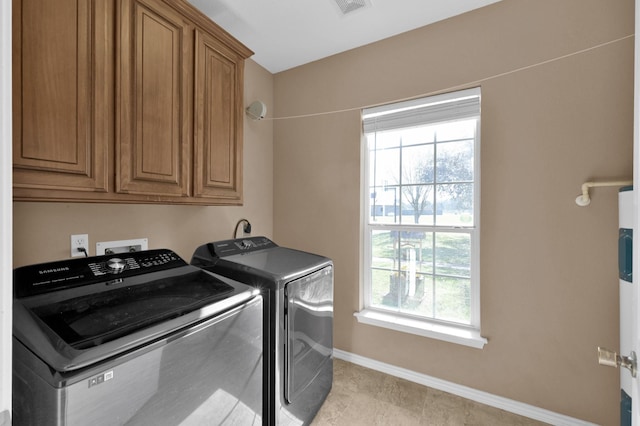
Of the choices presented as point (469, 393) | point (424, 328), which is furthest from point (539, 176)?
point (469, 393)

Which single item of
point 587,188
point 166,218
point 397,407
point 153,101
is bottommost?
point 397,407

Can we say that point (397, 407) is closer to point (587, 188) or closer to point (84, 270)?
point (587, 188)

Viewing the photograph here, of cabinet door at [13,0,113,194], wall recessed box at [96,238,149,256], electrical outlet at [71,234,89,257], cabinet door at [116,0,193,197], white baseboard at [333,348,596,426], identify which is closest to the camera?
cabinet door at [13,0,113,194]

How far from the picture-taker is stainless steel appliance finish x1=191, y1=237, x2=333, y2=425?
4.68ft

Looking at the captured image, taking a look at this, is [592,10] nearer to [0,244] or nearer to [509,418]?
[509,418]

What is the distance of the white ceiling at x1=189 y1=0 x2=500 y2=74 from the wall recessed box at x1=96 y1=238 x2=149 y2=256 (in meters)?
1.55

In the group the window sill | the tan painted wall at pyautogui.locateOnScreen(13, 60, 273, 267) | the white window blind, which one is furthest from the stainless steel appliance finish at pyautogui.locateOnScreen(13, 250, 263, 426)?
the white window blind

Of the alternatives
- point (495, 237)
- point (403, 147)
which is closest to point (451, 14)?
point (403, 147)

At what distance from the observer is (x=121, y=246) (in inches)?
60.5

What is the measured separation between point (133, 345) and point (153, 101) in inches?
42.9

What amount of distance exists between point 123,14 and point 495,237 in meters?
2.36

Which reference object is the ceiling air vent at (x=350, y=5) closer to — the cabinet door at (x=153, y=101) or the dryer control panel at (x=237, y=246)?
the cabinet door at (x=153, y=101)

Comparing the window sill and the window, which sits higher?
the window

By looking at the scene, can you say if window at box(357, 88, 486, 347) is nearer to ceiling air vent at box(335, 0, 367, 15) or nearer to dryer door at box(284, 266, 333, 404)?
dryer door at box(284, 266, 333, 404)
